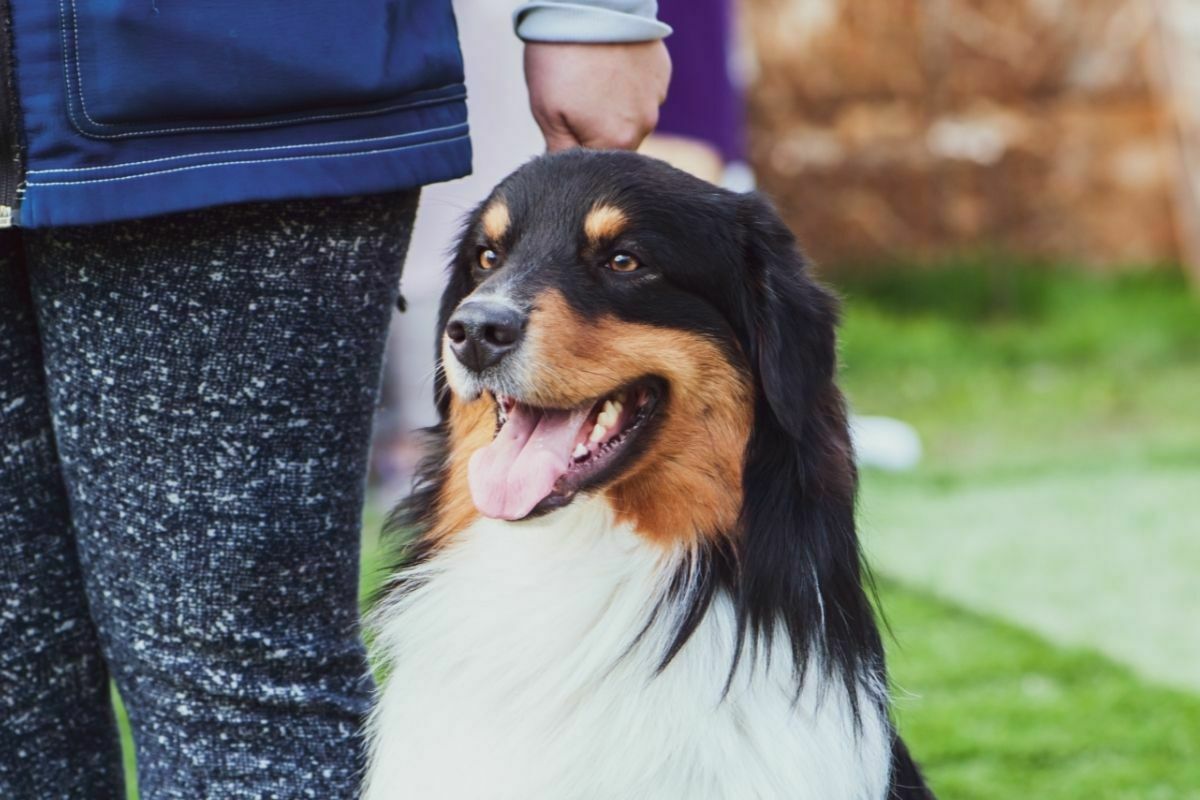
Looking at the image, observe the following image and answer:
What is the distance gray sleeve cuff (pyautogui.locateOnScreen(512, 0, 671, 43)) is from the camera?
6.95ft

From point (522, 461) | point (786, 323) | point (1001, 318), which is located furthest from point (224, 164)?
point (1001, 318)

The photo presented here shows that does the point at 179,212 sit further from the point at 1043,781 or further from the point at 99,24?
the point at 1043,781

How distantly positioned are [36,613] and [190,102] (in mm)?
779

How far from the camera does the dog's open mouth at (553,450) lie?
6.78 ft

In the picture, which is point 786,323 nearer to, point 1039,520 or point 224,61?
point 224,61

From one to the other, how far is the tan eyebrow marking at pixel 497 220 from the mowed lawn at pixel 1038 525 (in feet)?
1.98

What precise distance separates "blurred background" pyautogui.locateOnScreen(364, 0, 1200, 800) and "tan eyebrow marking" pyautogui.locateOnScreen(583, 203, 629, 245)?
185cm

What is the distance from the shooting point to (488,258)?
2.35 meters

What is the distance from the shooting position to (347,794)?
7.18 feet


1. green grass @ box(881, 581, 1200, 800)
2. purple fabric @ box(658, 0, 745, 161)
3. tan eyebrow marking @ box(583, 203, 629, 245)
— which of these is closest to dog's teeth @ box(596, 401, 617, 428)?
tan eyebrow marking @ box(583, 203, 629, 245)

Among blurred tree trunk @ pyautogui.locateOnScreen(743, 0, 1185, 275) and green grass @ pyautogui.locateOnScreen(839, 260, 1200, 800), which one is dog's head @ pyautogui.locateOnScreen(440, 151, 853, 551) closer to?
green grass @ pyautogui.locateOnScreen(839, 260, 1200, 800)

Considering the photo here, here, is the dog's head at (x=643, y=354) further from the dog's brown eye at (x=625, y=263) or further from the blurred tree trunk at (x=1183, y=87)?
the blurred tree trunk at (x=1183, y=87)

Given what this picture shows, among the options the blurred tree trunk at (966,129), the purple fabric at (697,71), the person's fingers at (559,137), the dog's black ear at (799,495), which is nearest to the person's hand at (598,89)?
the person's fingers at (559,137)

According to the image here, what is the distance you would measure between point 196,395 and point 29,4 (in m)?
0.49
